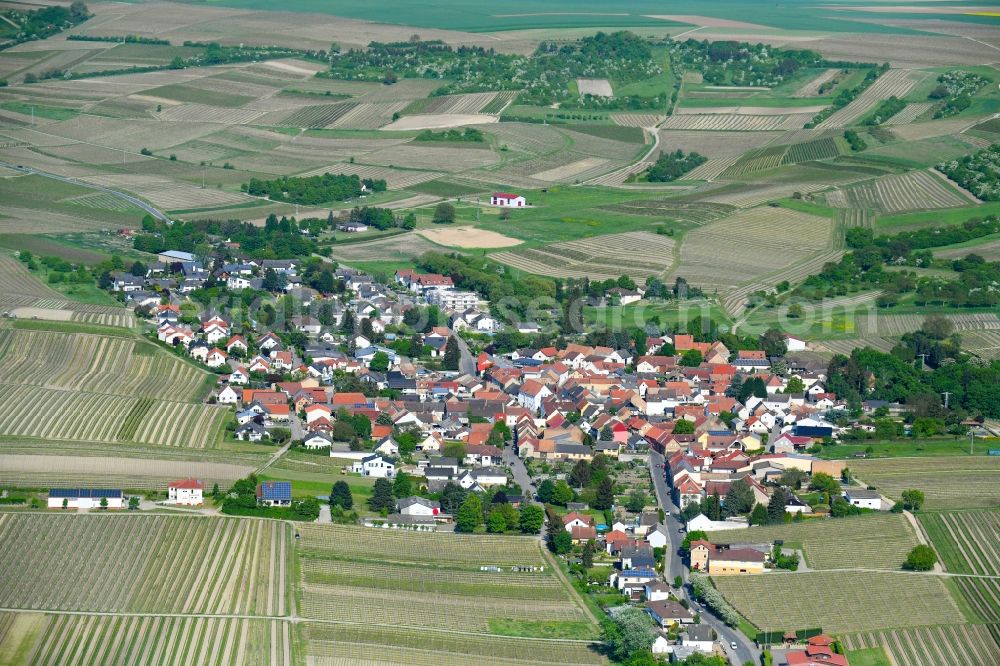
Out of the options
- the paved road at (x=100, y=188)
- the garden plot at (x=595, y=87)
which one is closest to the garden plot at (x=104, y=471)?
the paved road at (x=100, y=188)

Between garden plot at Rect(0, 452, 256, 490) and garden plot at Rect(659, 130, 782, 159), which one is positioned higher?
garden plot at Rect(0, 452, 256, 490)

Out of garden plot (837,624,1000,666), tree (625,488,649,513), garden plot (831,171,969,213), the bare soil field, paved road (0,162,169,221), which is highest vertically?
garden plot (837,624,1000,666)

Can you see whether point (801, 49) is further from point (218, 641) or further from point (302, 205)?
point (218, 641)

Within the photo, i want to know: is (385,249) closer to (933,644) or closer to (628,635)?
(628,635)

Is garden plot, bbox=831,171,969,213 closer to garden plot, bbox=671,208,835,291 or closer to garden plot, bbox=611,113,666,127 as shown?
garden plot, bbox=671,208,835,291

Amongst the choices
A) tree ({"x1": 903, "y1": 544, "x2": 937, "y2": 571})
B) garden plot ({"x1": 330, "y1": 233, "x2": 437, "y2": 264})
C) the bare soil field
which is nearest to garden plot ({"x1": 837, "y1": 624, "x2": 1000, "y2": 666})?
tree ({"x1": 903, "y1": 544, "x2": 937, "y2": 571})

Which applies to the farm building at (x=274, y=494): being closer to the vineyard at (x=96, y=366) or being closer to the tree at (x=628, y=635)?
the vineyard at (x=96, y=366)
